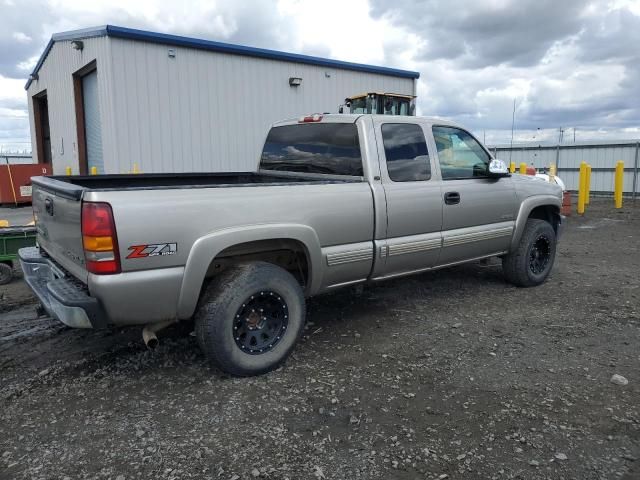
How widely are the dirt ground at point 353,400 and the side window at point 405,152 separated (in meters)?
1.36

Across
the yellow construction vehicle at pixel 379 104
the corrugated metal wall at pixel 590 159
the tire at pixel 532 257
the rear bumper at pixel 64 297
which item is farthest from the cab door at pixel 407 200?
the corrugated metal wall at pixel 590 159

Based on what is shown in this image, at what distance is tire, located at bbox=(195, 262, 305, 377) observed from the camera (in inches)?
138

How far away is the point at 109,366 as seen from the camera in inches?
154

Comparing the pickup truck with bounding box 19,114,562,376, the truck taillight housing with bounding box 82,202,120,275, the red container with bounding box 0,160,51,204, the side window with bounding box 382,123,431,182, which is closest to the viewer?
the truck taillight housing with bounding box 82,202,120,275

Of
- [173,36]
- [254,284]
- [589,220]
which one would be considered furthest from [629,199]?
[254,284]

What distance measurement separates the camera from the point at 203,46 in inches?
550

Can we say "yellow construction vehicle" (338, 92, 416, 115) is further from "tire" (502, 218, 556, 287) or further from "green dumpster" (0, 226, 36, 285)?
"green dumpster" (0, 226, 36, 285)

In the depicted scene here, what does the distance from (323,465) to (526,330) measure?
2.65 m

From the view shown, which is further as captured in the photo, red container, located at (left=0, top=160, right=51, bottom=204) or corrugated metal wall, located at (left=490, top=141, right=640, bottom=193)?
corrugated metal wall, located at (left=490, top=141, right=640, bottom=193)

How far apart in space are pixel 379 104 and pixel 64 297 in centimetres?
1151

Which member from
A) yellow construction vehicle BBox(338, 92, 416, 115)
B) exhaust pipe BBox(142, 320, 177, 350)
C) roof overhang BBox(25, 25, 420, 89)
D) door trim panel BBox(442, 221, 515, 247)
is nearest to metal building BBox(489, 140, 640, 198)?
roof overhang BBox(25, 25, 420, 89)

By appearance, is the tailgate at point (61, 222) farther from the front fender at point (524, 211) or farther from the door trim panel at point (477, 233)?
the front fender at point (524, 211)

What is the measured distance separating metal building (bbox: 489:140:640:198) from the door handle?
15835 mm

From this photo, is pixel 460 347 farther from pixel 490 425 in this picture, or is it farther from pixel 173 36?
pixel 173 36
